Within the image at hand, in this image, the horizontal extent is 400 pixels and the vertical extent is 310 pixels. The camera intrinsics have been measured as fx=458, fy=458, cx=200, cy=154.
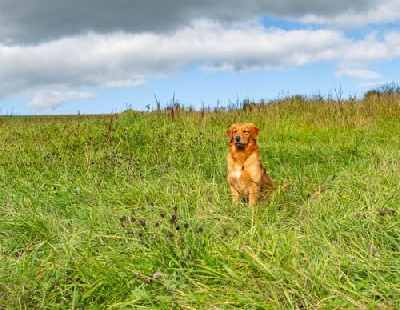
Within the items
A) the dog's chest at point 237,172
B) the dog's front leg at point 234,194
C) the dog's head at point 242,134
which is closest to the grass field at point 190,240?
the dog's front leg at point 234,194

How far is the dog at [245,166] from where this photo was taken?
5293 mm

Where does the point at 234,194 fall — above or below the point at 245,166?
below

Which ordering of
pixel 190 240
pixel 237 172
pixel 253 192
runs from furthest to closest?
pixel 237 172
pixel 253 192
pixel 190 240

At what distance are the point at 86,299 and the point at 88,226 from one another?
106 centimetres

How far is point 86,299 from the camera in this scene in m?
3.08

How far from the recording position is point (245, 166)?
535cm

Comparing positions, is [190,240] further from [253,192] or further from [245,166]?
[245,166]

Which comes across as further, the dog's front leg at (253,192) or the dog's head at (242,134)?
the dog's head at (242,134)

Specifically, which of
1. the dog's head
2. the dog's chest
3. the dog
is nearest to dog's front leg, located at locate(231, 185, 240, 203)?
the dog

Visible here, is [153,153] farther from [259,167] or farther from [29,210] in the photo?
[29,210]

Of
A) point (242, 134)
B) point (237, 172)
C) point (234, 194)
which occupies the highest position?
point (242, 134)

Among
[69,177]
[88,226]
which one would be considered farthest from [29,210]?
[69,177]

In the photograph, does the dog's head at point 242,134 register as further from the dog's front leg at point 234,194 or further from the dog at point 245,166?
the dog's front leg at point 234,194

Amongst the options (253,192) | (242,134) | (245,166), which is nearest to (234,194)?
(253,192)
